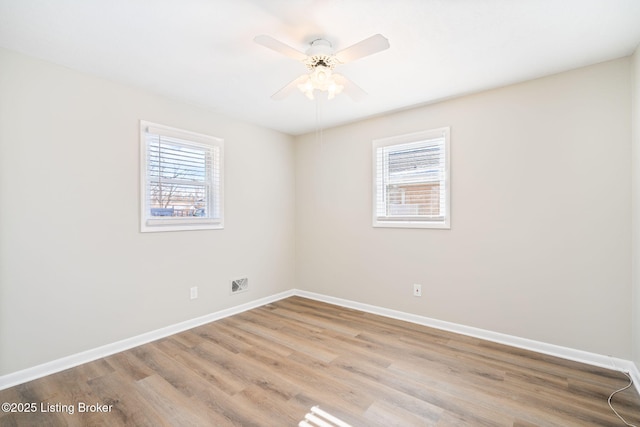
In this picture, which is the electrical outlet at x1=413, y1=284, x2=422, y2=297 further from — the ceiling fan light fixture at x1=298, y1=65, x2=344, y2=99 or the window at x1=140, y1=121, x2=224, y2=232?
the window at x1=140, y1=121, x2=224, y2=232

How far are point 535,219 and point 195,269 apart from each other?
3.44m

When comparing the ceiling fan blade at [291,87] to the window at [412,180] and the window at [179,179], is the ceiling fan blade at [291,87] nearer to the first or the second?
the window at [179,179]

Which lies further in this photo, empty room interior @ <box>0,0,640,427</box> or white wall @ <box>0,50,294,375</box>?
white wall @ <box>0,50,294,375</box>

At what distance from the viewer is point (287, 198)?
14.6 ft

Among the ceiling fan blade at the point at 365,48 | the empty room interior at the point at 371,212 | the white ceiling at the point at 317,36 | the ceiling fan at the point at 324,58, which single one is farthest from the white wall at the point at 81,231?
the ceiling fan blade at the point at 365,48

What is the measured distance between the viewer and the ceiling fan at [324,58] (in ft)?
5.77

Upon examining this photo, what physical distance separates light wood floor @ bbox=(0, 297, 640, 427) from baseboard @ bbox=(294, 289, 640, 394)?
0.08m

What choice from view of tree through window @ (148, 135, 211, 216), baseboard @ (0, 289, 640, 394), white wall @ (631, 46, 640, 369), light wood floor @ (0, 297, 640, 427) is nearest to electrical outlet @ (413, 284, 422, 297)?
baseboard @ (0, 289, 640, 394)

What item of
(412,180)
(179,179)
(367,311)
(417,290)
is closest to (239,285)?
(179,179)

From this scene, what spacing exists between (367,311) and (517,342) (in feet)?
5.20

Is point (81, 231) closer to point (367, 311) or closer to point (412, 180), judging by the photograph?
point (367, 311)

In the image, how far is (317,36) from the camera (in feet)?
6.64

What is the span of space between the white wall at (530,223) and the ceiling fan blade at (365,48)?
169cm

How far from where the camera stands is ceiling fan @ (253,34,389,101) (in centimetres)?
176
